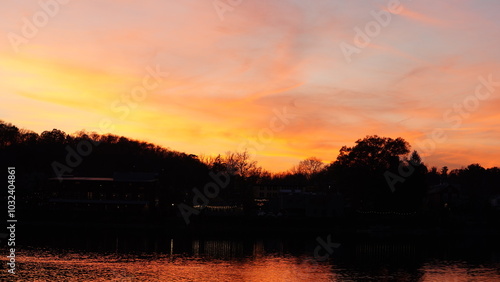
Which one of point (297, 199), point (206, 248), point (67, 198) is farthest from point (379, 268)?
point (67, 198)

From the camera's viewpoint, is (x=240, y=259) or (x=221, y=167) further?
(x=221, y=167)

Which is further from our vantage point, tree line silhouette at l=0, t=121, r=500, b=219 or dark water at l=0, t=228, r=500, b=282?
tree line silhouette at l=0, t=121, r=500, b=219

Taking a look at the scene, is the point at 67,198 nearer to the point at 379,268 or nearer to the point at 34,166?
the point at 34,166

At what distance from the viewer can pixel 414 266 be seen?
185 ft

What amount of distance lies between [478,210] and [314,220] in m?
36.7

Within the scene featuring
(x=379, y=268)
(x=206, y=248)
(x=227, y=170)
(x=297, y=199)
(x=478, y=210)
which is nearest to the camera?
(x=379, y=268)

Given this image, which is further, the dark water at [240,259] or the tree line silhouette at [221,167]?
the tree line silhouette at [221,167]

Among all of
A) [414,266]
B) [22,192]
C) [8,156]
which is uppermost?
[8,156]

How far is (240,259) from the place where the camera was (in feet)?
192

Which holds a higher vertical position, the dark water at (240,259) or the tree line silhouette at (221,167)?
the tree line silhouette at (221,167)

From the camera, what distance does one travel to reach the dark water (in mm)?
47062

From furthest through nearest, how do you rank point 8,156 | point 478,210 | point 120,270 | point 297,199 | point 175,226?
1. point 8,156
2. point 297,199
3. point 478,210
4. point 175,226
5. point 120,270

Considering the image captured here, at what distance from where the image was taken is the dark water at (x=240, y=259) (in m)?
47.1

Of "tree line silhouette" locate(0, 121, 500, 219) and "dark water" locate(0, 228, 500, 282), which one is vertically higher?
"tree line silhouette" locate(0, 121, 500, 219)
